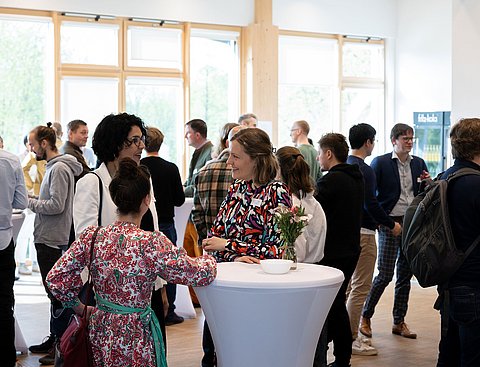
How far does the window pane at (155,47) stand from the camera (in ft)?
35.8

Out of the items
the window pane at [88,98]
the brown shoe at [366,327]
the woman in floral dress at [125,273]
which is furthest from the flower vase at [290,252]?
the window pane at [88,98]

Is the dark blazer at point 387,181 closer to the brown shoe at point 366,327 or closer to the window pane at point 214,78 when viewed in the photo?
the brown shoe at point 366,327

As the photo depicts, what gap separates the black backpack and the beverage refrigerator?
8.18 meters

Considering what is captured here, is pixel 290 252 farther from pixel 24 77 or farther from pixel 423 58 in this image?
pixel 423 58

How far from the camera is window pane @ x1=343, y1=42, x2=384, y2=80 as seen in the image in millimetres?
12922

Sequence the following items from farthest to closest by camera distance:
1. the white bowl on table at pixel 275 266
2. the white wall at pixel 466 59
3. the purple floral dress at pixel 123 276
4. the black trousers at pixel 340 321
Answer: the white wall at pixel 466 59 < the black trousers at pixel 340 321 < the white bowl on table at pixel 275 266 < the purple floral dress at pixel 123 276

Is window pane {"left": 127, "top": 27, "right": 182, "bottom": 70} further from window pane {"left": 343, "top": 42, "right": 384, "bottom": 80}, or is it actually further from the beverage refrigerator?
the beverage refrigerator

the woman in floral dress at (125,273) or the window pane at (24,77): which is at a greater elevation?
the window pane at (24,77)

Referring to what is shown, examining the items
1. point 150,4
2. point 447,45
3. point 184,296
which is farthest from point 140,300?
point 447,45

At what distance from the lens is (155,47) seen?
36.3 ft

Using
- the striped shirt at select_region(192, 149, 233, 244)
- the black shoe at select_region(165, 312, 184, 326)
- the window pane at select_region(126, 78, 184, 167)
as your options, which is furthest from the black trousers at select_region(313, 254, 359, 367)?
the window pane at select_region(126, 78, 184, 167)

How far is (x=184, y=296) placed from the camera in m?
6.69

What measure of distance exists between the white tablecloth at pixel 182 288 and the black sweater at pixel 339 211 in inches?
87.7

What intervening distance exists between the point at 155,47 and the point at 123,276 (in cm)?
828
